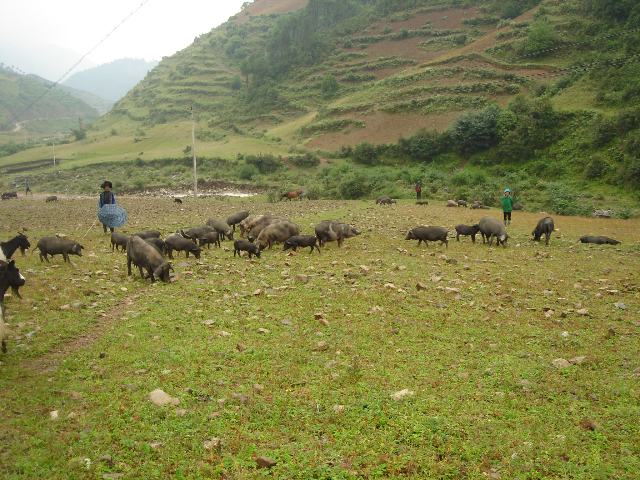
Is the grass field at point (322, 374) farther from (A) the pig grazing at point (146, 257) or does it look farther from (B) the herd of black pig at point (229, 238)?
(B) the herd of black pig at point (229, 238)

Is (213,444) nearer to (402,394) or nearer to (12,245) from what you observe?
(402,394)

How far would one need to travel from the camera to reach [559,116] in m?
45.5

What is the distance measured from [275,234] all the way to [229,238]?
9.77 feet

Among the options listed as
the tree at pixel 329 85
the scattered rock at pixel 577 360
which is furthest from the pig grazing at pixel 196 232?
the tree at pixel 329 85

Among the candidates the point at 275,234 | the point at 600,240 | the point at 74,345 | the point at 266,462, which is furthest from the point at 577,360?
the point at 600,240

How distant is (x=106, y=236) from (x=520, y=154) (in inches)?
1622

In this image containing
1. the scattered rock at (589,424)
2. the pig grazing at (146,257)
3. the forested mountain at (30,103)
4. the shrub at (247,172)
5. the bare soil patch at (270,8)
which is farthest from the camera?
the bare soil patch at (270,8)

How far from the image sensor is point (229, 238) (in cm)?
1764

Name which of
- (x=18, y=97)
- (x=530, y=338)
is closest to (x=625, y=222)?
(x=530, y=338)

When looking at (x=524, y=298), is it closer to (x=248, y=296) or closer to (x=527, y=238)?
(x=248, y=296)

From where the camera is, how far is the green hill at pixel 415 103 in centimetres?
4153

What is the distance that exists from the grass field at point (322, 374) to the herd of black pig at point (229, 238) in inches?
28.8

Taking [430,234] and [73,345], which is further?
[430,234]

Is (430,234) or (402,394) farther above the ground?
(430,234)
